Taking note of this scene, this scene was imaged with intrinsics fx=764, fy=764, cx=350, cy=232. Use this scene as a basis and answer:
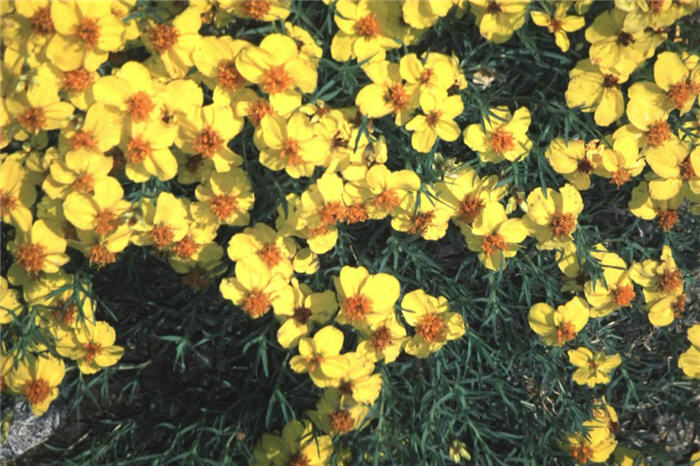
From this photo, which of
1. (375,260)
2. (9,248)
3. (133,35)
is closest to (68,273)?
(9,248)

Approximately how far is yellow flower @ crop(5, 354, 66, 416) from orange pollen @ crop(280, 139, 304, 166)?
101 cm

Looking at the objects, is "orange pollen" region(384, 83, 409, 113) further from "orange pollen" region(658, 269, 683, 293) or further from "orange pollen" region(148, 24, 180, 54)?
"orange pollen" region(658, 269, 683, 293)

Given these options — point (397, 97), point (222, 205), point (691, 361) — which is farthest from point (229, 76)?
point (691, 361)

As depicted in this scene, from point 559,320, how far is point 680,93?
78 cm

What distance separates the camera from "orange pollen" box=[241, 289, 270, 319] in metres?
2.22

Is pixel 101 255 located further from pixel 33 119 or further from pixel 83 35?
pixel 83 35

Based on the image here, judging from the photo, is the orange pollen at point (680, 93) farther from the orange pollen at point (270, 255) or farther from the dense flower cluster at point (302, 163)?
the orange pollen at point (270, 255)

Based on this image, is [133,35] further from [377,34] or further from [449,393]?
[449,393]

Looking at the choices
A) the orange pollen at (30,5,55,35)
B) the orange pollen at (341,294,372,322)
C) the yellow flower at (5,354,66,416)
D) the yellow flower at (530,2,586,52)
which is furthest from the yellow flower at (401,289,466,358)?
the orange pollen at (30,5,55,35)

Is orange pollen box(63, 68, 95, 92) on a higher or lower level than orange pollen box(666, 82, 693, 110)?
higher

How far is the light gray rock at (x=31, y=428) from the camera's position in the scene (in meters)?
2.83

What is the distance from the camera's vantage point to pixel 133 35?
7.10 ft

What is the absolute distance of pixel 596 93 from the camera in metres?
2.37

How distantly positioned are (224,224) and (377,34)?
2.53ft
